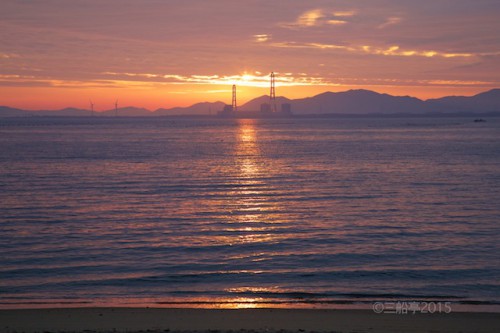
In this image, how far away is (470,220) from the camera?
18.9 meters

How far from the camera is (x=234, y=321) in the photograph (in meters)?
9.41

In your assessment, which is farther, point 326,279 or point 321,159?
point 321,159

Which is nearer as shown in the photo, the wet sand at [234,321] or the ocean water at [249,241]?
the wet sand at [234,321]

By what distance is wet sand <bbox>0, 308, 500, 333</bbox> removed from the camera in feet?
29.1

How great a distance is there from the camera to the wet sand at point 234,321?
8.88 metres

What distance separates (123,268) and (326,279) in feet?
14.8

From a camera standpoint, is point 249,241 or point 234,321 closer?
point 234,321

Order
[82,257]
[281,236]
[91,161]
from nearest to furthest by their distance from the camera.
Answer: [82,257], [281,236], [91,161]

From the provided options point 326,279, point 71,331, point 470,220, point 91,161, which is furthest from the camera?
point 91,161

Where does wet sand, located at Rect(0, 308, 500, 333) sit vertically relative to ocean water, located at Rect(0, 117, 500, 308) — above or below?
above

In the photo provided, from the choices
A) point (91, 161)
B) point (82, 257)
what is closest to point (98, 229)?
point (82, 257)

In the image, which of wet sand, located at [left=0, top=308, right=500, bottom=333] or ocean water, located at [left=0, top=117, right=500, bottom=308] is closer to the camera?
wet sand, located at [left=0, top=308, right=500, bottom=333]

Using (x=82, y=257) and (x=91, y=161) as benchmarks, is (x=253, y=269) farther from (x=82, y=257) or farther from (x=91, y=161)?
(x=91, y=161)

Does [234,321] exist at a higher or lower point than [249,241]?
higher
